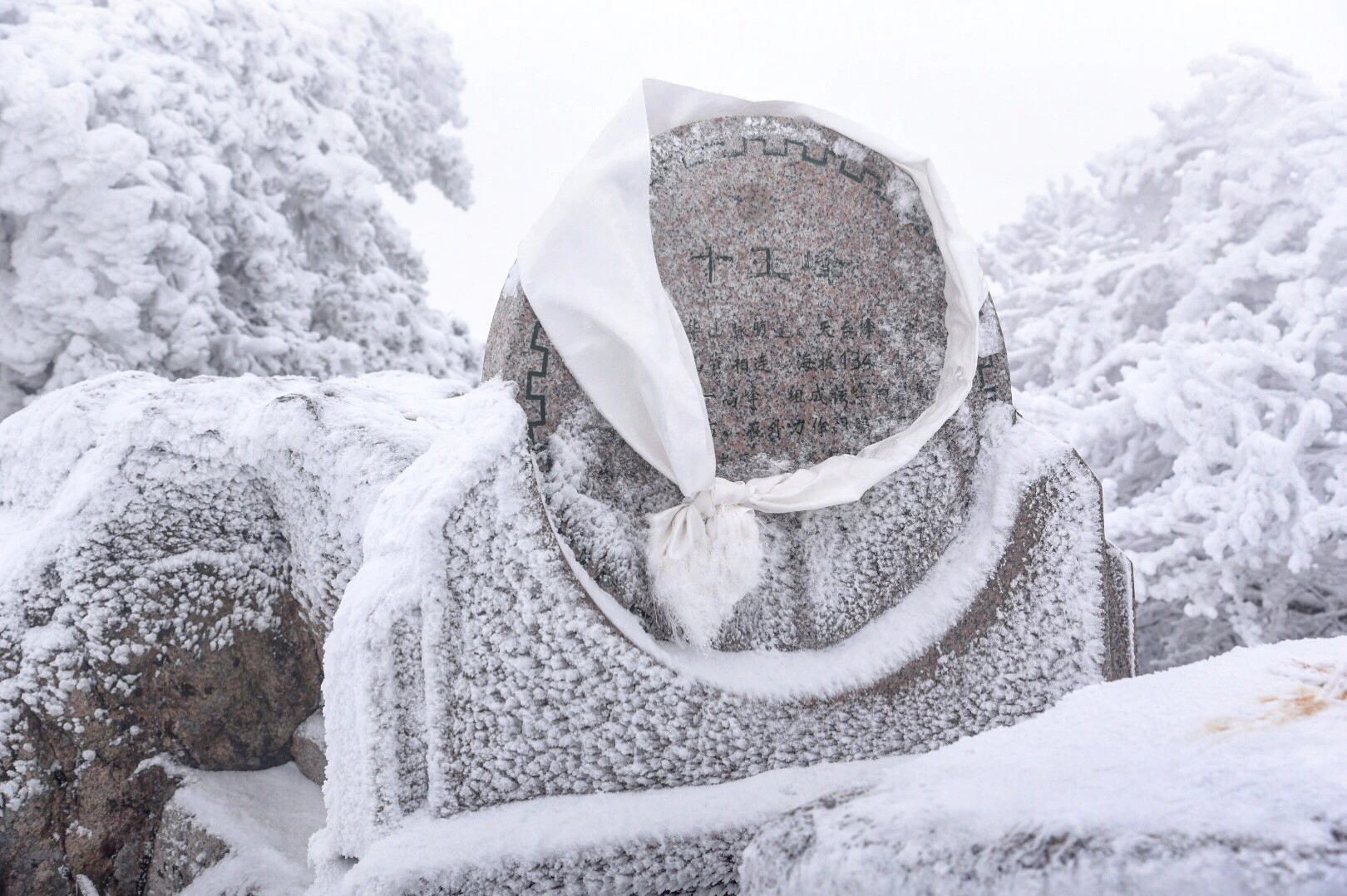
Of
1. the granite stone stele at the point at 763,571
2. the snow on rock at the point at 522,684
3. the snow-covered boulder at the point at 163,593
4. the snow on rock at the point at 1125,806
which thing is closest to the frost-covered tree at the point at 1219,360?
the granite stone stele at the point at 763,571

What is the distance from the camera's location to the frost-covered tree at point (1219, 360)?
307cm

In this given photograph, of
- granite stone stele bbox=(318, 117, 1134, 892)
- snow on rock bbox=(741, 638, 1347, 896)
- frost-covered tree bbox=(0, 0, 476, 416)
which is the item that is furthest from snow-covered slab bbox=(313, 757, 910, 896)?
frost-covered tree bbox=(0, 0, 476, 416)

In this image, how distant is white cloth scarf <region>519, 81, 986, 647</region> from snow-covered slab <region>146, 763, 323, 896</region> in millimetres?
890

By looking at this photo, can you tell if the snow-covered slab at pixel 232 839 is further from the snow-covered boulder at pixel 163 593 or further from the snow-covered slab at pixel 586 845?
the snow-covered slab at pixel 586 845

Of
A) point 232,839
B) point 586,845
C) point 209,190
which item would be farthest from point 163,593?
point 209,190

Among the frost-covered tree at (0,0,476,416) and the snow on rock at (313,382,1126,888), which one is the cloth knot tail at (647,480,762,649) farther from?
the frost-covered tree at (0,0,476,416)

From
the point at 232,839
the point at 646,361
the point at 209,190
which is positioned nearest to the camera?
the point at 646,361

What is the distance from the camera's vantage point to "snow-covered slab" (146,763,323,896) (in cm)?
177

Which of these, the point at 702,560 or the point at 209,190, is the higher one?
the point at 702,560

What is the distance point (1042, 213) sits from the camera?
5066 mm

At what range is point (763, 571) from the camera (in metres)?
1.89

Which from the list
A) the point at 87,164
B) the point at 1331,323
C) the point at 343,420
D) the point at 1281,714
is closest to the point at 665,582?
the point at 343,420

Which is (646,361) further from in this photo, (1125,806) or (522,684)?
(1125,806)

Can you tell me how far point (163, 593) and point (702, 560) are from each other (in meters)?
1.11
